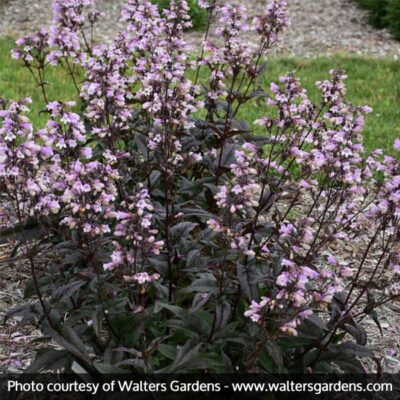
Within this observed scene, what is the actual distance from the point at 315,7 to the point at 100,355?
13.7 metres

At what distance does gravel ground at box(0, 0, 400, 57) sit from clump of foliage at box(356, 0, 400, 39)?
0.59 feet

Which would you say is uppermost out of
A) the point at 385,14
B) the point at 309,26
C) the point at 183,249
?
the point at 183,249

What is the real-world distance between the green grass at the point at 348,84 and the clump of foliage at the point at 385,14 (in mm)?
2501

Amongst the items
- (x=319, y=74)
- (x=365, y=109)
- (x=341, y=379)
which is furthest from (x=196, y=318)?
(x=319, y=74)

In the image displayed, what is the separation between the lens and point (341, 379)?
151 inches

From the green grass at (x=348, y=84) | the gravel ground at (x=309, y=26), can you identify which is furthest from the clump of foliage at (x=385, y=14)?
the green grass at (x=348, y=84)

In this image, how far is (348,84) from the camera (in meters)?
10.8

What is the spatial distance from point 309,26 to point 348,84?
447cm

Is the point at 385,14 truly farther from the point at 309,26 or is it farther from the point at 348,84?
the point at 348,84

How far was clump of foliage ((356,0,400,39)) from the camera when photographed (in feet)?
46.6

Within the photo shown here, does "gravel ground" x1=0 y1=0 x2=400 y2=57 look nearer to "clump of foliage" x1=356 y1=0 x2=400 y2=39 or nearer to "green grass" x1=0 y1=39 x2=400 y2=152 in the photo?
"clump of foliage" x1=356 y1=0 x2=400 y2=39

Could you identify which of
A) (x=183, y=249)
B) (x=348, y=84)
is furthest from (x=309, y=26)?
(x=183, y=249)

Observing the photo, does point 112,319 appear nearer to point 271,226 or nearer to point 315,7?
point 271,226

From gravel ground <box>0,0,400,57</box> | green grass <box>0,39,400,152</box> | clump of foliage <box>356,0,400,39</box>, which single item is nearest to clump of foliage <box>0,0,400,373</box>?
green grass <box>0,39,400,152</box>
